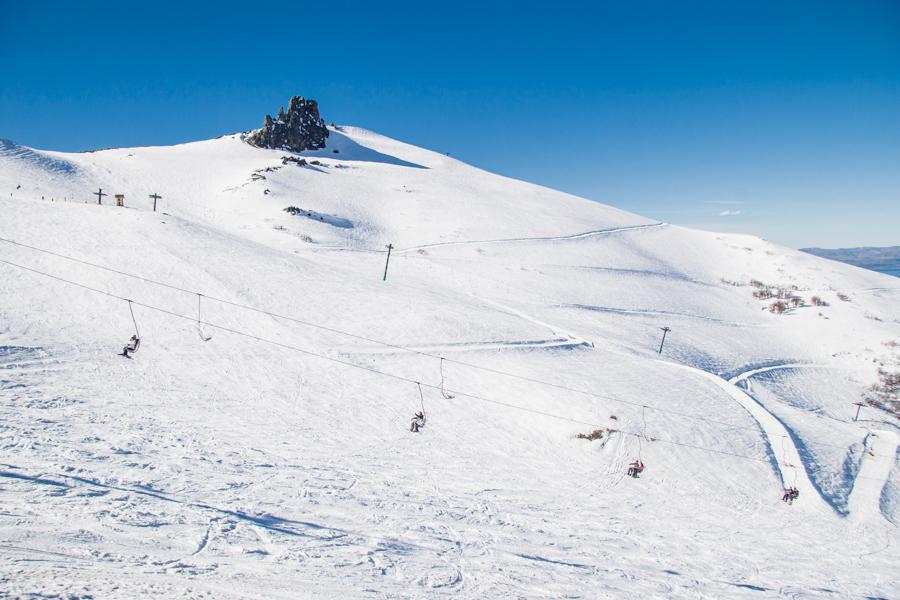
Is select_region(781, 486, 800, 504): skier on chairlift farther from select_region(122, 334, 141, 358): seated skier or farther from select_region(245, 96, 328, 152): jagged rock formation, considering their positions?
select_region(245, 96, 328, 152): jagged rock formation

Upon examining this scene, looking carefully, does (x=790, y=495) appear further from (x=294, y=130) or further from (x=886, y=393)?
(x=294, y=130)

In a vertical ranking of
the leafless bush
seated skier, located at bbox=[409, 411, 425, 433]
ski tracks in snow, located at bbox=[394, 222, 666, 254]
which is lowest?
seated skier, located at bbox=[409, 411, 425, 433]

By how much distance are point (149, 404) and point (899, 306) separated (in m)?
83.5

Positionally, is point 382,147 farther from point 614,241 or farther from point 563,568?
point 563,568

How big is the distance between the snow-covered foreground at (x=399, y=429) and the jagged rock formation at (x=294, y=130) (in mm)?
56930

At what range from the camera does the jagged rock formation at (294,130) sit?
346 ft

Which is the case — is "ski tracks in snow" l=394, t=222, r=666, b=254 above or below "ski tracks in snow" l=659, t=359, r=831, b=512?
above

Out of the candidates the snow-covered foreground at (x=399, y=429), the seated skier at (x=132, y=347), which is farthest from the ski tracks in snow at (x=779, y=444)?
the seated skier at (x=132, y=347)

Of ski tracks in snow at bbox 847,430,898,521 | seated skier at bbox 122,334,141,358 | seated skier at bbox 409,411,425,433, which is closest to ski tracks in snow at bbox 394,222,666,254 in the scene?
seated skier at bbox 122,334,141,358

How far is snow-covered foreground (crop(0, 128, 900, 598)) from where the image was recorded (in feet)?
32.1

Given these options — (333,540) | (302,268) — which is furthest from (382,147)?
(333,540)

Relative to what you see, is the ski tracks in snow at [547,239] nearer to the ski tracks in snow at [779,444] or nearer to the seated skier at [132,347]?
the ski tracks in snow at [779,444]

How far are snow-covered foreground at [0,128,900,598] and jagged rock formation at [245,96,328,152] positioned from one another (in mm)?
56930

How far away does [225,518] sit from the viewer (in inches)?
409
